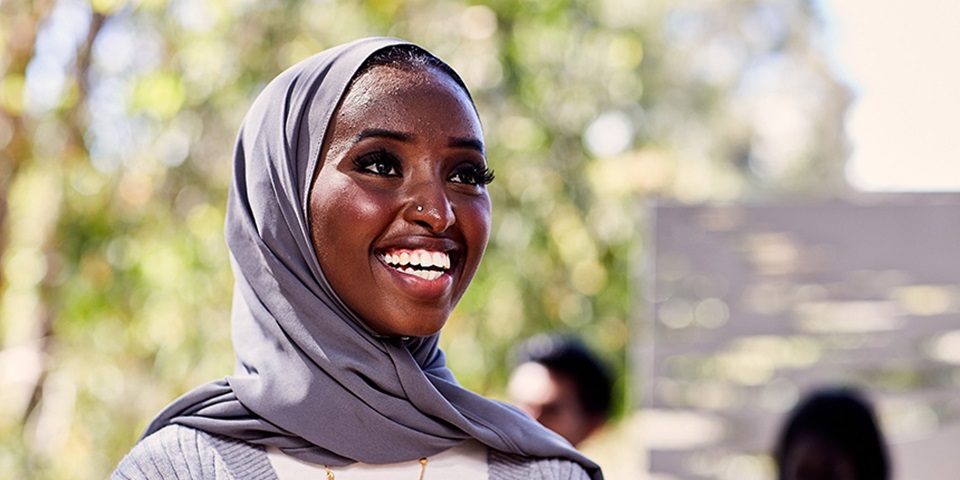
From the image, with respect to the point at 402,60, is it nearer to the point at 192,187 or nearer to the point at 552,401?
the point at 552,401

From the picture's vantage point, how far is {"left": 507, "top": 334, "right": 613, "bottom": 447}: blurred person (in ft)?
10.5

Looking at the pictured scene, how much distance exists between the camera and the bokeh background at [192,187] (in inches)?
138

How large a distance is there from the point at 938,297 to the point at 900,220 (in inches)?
12.7

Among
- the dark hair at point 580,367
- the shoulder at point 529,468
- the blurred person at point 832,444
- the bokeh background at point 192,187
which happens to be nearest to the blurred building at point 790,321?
the bokeh background at point 192,187

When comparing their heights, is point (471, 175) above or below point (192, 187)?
below

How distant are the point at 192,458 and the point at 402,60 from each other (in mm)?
432

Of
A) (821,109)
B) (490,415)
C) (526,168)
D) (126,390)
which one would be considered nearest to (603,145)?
(526,168)

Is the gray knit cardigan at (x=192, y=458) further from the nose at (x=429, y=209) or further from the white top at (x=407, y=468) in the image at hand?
the nose at (x=429, y=209)

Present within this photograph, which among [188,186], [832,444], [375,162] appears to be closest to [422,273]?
[375,162]

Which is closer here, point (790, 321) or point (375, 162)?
point (375, 162)

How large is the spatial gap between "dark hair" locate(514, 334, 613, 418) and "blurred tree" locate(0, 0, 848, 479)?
1124 mm

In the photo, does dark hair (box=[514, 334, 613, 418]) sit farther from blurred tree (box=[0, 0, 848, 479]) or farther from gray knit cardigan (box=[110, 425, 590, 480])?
gray knit cardigan (box=[110, 425, 590, 480])

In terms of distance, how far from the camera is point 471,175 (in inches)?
46.5

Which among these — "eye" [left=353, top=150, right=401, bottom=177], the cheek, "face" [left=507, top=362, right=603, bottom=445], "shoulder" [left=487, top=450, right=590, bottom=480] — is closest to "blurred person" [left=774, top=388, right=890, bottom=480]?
"face" [left=507, top=362, right=603, bottom=445]
